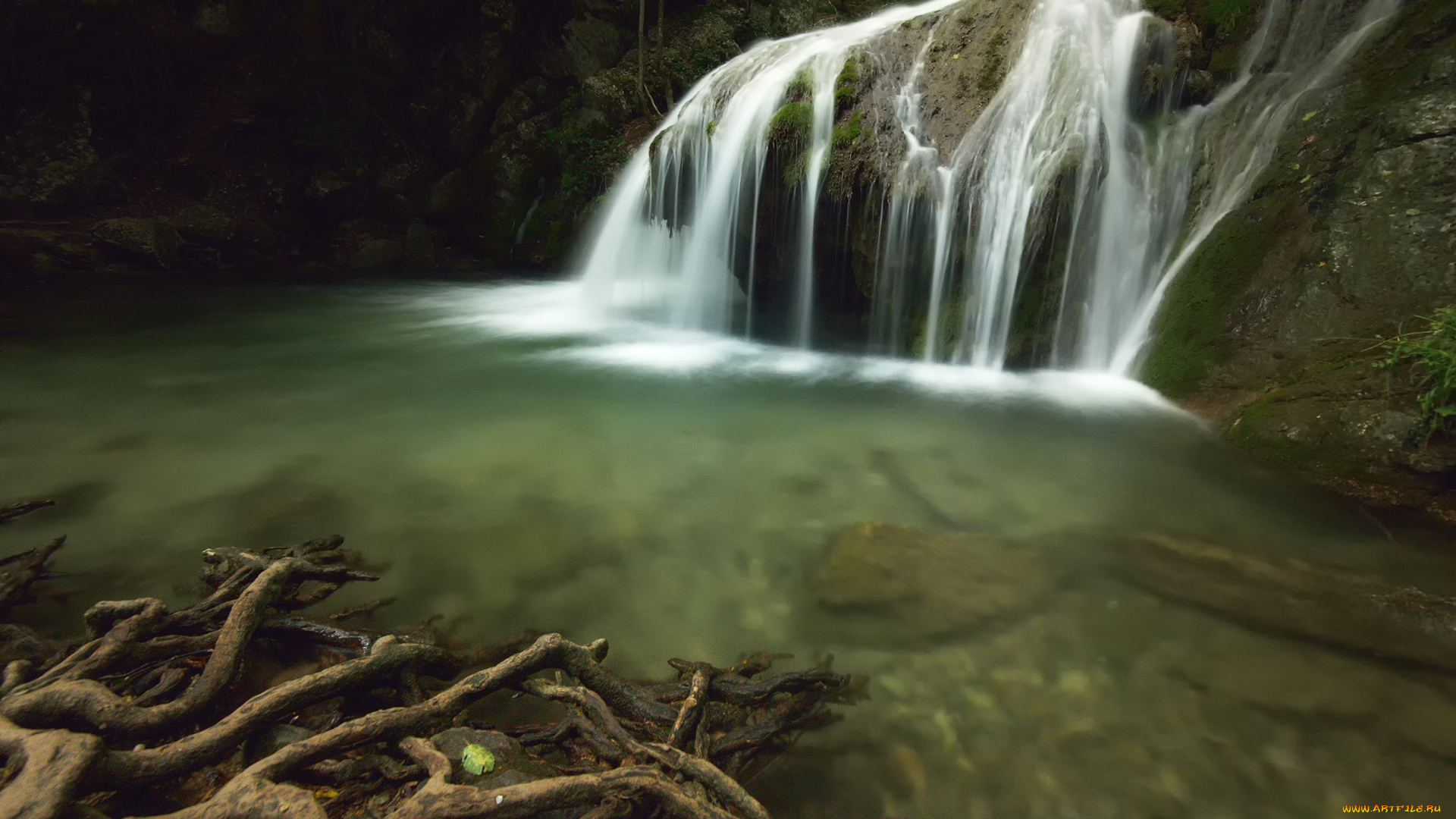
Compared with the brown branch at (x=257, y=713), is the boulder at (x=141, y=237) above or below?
above

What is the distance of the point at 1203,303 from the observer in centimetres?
600

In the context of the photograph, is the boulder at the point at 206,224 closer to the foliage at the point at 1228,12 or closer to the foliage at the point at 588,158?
the foliage at the point at 588,158

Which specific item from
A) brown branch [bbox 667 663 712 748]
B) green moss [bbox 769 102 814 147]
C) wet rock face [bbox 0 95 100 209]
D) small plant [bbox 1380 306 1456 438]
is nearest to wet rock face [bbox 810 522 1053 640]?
brown branch [bbox 667 663 712 748]

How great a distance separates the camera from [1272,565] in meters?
3.41

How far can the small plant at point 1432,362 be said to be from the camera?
397 centimetres

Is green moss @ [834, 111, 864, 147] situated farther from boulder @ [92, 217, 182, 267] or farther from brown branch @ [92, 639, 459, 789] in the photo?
boulder @ [92, 217, 182, 267]

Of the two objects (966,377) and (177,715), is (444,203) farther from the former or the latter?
(177,715)

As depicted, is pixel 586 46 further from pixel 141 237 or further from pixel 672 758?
pixel 672 758

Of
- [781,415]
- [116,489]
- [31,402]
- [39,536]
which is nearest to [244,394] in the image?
[31,402]

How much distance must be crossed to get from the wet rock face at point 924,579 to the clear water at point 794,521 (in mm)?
103

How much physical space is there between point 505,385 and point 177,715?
532cm

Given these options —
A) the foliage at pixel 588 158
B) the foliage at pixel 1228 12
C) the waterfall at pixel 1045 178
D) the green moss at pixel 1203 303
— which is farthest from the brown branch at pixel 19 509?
the foliage at pixel 588 158

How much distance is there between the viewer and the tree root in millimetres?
1494

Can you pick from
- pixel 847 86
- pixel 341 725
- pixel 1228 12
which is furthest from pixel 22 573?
pixel 1228 12
